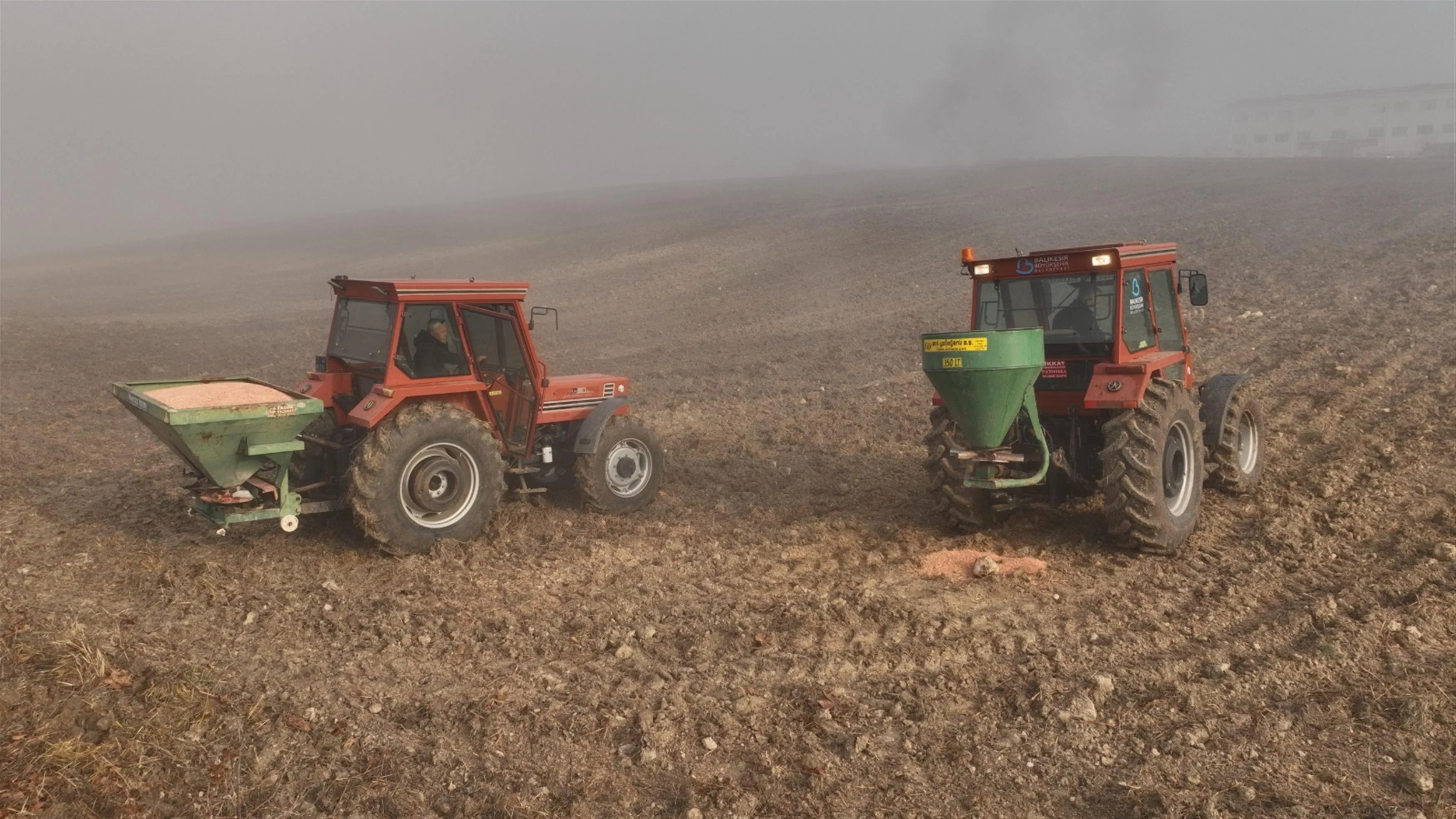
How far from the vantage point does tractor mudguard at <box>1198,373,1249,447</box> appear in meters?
7.99

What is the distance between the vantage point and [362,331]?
7.94 metres

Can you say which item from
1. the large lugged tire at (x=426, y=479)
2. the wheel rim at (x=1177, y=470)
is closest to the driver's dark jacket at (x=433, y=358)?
the large lugged tire at (x=426, y=479)

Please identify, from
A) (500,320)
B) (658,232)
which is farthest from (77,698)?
(658,232)

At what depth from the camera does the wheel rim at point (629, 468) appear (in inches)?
344

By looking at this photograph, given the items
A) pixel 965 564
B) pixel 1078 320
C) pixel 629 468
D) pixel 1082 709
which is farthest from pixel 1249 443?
pixel 629 468

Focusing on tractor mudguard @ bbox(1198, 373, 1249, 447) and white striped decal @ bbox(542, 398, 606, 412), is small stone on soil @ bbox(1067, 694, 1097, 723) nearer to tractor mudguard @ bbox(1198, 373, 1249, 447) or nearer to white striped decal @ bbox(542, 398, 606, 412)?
tractor mudguard @ bbox(1198, 373, 1249, 447)

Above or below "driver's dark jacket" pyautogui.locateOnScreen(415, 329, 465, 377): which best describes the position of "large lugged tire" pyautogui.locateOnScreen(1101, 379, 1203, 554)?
below

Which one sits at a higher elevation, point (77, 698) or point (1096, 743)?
point (77, 698)

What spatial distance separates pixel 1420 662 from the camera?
5246 mm

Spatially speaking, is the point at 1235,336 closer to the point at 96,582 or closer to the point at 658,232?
the point at 96,582

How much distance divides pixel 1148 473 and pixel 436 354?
516 centimetres

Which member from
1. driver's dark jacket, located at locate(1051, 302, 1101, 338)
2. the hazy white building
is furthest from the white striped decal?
the hazy white building

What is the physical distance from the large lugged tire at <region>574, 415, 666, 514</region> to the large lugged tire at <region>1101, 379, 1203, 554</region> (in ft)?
12.2

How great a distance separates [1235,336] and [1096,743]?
11803mm
